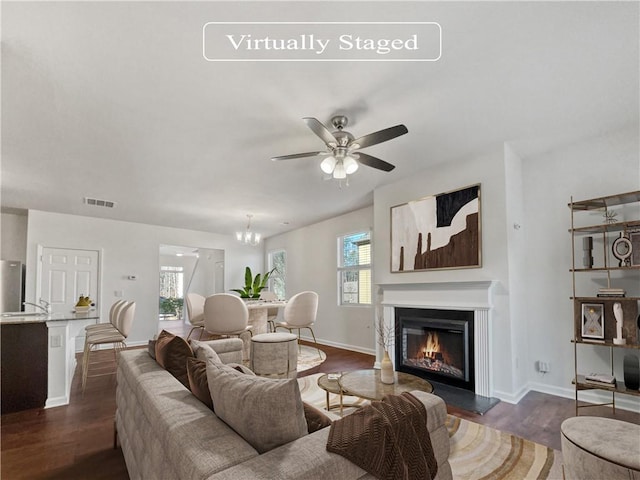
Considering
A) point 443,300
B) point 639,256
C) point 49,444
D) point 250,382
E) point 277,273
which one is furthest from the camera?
point 277,273

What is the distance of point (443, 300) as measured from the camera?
3.68 meters

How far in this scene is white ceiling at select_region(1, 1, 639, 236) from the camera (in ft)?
5.58

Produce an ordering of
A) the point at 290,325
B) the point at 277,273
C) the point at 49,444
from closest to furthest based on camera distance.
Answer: the point at 49,444 < the point at 290,325 < the point at 277,273

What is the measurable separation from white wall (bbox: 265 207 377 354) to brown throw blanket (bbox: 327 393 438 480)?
11.7ft

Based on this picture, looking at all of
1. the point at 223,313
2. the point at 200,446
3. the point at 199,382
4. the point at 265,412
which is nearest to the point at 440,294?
the point at 223,313

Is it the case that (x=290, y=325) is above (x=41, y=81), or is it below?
below

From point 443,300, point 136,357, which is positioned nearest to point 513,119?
point 443,300

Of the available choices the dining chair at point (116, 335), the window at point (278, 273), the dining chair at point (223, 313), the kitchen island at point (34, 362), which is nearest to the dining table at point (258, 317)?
the dining chair at point (223, 313)

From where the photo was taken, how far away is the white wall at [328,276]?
18.7 ft

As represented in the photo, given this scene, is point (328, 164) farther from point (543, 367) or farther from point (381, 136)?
point (543, 367)

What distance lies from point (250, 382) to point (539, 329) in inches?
→ 139

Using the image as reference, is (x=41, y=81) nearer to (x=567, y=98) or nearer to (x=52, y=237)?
(x=567, y=98)

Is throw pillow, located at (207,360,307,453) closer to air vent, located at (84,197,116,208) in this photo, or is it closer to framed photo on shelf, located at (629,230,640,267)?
framed photo on shelf, located at (629,230,640,267)

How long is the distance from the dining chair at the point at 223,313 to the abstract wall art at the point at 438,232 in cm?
216
